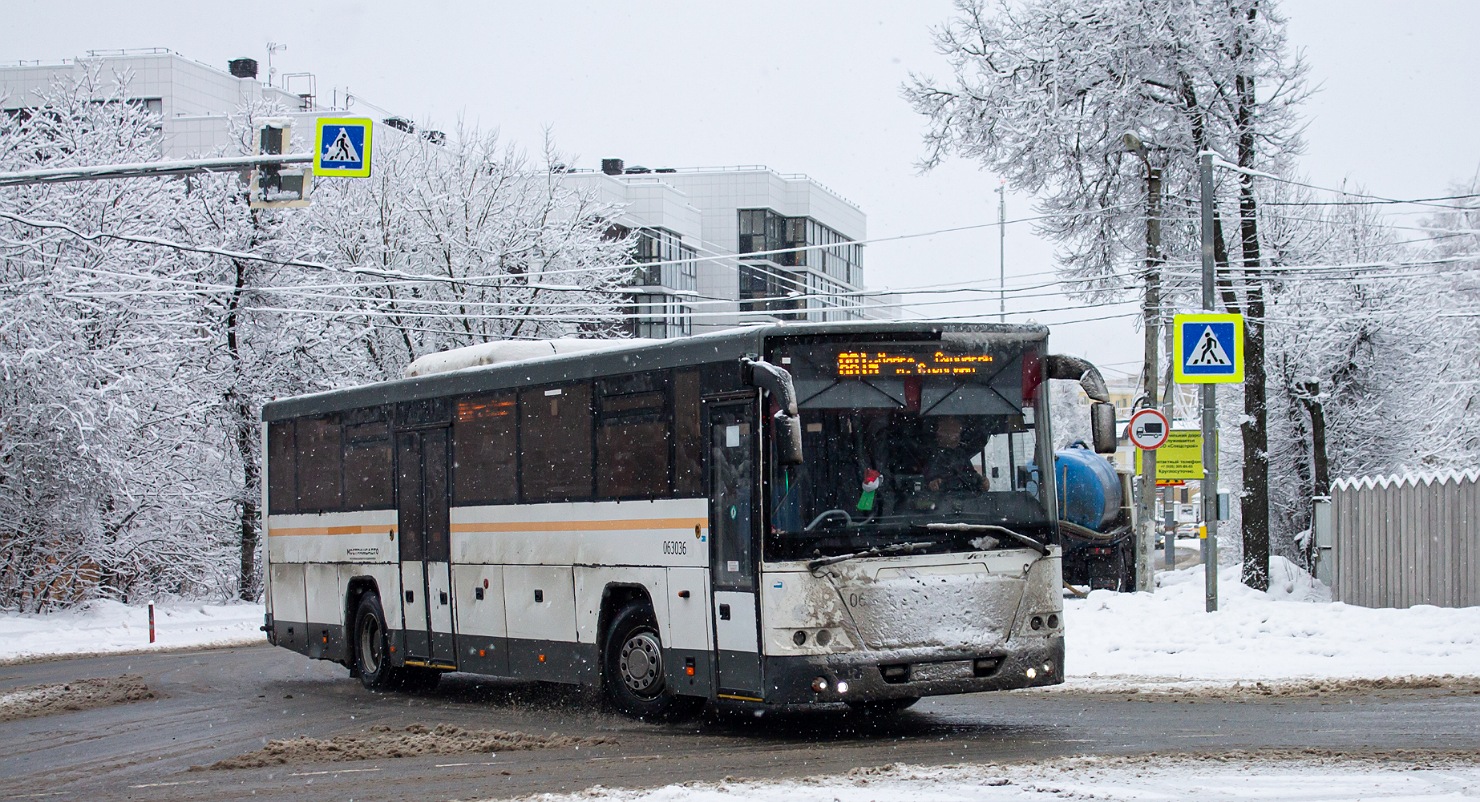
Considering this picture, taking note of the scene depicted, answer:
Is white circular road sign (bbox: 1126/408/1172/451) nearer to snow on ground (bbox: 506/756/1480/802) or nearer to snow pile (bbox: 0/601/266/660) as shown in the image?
snow on ground (bbox: 506/756/1480/802)

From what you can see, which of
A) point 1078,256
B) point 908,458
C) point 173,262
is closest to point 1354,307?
point 1078,256

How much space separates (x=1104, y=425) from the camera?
1233 centimetres

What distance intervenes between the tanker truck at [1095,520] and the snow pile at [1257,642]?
8.96 metres

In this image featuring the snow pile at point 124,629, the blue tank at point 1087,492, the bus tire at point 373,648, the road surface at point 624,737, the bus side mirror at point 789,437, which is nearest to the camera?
the road surface at point 624,737

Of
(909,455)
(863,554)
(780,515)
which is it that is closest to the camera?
(863,554)

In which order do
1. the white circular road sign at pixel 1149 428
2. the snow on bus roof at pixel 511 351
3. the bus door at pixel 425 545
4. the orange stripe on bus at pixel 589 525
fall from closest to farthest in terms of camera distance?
1. the orange stripe on bus at pixel 589 525
2. the snow on bus roof at pixel 511 351
3. the bus door at pixel 425 545
4. the white circular road sign at pixel 1149 428

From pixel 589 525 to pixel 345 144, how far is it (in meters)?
8.01

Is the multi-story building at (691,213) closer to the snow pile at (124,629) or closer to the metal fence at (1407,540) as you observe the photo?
the snow pile at (124,629)

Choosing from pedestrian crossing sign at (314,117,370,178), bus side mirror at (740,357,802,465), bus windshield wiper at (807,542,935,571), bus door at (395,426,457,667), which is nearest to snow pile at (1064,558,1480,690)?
bus windshield wiper at (807,542,935,571)

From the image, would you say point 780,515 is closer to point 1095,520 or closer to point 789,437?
point 789,437

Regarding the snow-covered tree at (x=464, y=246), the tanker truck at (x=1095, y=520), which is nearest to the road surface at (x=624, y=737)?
the tanker truck at (x=1095, y=520)

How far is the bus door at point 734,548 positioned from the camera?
11852 millimetres

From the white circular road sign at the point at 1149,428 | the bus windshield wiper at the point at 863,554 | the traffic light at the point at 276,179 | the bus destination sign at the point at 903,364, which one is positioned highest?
the traffic light at the point at 276,179

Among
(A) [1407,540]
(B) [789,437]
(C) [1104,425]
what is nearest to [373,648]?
(B) [789,437]
